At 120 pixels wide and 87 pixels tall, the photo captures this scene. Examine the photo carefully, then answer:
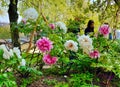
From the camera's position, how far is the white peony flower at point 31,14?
10.3ft

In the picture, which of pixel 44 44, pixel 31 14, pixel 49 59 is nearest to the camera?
pixel 44 44

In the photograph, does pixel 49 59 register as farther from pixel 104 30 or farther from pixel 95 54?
pixel 104 30

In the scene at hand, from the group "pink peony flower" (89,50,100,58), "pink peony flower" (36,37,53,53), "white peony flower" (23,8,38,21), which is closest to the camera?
"pink peony flower" (36,37,53,53)

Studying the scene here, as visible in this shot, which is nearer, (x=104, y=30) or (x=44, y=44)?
(x=44, y=44)

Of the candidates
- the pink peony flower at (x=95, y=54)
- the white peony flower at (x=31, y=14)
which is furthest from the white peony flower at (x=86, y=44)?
the white peony flower at (x=31, y=14)

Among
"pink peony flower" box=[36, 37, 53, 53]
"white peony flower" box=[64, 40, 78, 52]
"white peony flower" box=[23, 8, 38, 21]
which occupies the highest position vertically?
"white peony flower" box=[23, 8, 38, 21]

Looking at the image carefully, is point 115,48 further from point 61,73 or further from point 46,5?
point 46,5

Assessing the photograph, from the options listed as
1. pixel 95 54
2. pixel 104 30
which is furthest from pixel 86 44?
pixel 104 30

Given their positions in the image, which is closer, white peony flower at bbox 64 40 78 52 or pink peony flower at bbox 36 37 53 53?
pink peony flower at bbox 36 37 53 53

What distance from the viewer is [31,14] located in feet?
10.4

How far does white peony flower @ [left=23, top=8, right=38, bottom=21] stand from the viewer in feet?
10.3

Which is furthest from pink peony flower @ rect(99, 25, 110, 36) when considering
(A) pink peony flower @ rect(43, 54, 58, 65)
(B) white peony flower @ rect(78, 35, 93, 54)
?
(A) pink peony flower @ rect(43, 54, 58, 65)

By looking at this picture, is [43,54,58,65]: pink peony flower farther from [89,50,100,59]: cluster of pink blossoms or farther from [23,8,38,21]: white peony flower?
[23,8,38,21]: white peony flower

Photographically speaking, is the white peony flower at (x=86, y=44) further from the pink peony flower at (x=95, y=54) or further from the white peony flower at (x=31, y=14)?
the white peony flower at (x=31, y=14)
